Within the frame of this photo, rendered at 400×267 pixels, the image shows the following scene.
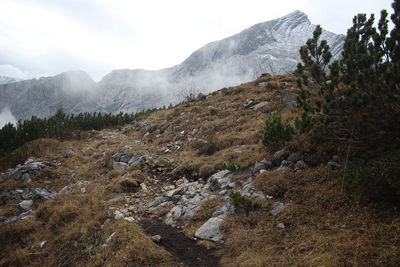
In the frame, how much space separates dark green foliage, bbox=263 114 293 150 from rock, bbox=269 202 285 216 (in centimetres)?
278

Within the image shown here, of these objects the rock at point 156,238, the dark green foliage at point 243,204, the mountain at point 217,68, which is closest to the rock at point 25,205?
the rock at point 156,238

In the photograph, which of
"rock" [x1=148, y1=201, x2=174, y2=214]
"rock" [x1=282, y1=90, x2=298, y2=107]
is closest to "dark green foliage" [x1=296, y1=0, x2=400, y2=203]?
"rock" [x1=148, y1=201, x2=174, y2=214]

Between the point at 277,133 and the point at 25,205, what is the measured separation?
979cm

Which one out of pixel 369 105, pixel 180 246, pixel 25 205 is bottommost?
pixel 180 246

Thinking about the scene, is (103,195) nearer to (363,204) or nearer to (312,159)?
(312,159)

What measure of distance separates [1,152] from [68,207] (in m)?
13.3

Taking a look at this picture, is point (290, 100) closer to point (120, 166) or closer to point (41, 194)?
point (120, 166)

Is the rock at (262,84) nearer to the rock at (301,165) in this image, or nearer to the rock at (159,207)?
the rock at (301,165)

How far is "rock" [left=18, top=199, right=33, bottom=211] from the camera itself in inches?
358

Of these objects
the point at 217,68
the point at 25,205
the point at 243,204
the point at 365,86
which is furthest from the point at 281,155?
the point at 217,68

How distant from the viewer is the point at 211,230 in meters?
6.02

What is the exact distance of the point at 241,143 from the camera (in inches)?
447

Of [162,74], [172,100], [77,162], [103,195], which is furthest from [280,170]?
[162,74]

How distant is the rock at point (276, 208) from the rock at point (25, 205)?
8.92 m
